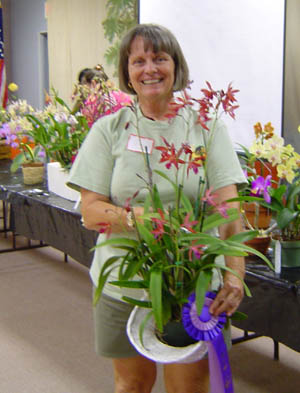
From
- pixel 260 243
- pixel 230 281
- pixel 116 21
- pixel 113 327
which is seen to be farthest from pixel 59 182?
pixel 116 21

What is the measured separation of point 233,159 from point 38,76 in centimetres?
770

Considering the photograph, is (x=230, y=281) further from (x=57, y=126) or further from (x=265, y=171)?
(x=57, y=126)

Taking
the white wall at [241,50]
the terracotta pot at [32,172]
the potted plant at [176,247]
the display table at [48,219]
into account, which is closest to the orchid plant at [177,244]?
the potted plant at [176,247]

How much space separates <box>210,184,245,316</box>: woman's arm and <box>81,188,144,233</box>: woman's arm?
20cm

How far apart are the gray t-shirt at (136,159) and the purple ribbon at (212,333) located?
240 millimetres

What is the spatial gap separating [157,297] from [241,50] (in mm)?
→ 3476

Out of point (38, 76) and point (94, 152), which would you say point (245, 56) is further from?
point (38, 76)

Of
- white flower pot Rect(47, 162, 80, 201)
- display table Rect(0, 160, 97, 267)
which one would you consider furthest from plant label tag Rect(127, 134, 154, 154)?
white flower pot Rect(47, 162, 80, 201)

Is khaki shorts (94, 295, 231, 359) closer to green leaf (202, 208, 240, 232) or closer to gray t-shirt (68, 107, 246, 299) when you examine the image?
gray t-shirt (68, 107, 246, 299)

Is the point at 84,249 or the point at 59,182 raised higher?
the point at 59,182

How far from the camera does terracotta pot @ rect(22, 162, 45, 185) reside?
10.9ft

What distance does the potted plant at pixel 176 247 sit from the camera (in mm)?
1075

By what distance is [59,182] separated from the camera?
2.96m

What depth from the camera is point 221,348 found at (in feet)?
3.79
